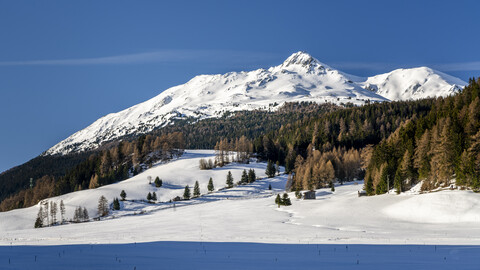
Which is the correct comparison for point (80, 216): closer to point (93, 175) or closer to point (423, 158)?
point (93, 175)

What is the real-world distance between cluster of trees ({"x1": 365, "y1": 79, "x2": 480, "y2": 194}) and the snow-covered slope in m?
5.06

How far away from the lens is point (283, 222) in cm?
6031

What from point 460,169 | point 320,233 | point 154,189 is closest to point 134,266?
point 320,233

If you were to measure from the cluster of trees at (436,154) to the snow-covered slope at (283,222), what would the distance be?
5056 mm

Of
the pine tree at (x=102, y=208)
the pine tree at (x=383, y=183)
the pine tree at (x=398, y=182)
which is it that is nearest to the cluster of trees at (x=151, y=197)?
the pine tree at (x=102, y=208)

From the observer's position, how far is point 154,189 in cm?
14262

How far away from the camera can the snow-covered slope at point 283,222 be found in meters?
42.3

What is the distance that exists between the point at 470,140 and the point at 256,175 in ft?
322

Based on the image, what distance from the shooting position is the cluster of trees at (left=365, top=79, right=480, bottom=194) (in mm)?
69438

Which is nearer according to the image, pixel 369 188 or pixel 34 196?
pixel 369 188

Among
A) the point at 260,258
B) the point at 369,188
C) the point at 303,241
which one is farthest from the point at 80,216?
the point at 260,258

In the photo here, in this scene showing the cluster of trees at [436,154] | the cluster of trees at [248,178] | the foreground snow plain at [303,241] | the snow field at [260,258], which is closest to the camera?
the snow field at [260,258]

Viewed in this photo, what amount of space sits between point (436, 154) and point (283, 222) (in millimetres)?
35604

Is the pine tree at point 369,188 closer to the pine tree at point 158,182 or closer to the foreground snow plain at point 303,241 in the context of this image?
the foreground snow plain at point 303,241
